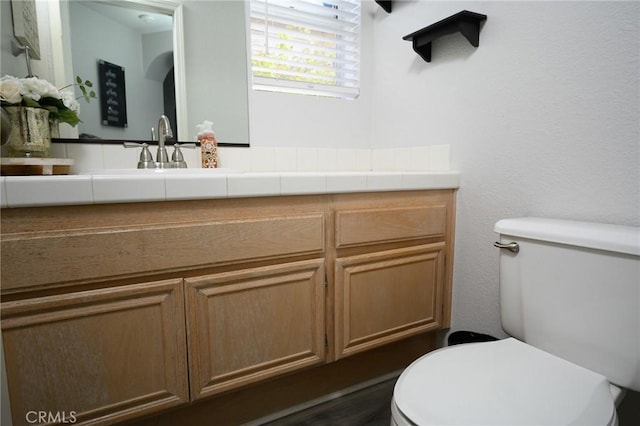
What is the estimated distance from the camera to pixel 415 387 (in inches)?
30.6

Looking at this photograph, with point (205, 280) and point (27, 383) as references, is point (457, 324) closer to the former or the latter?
point (205, 280)

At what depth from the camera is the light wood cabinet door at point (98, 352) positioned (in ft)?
2.68

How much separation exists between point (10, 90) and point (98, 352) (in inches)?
30.6

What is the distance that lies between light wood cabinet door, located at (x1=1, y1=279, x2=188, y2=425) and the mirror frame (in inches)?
27.3

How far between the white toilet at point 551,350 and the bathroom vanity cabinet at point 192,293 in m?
0.39

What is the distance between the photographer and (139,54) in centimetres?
134

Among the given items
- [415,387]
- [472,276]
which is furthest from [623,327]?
[472,276]

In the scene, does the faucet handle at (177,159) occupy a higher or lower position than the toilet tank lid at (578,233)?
higher

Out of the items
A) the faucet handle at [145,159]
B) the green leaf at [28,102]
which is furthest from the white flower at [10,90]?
the faucet handle at [145,159]

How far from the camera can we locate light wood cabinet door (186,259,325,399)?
3.28ft

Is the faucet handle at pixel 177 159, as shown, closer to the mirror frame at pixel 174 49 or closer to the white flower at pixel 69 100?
the mirror frame at pixel 174 49

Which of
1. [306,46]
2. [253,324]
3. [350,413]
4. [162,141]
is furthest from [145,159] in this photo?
[350,413]

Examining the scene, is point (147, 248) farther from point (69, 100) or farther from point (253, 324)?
point (69, 100)

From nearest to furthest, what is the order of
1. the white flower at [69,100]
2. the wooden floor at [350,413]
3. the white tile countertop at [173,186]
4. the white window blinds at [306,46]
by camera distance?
1. the white tile countertop at [173,186]
2. the white flower at [69,100]
3. the wooden floor at [350,413]
4. the white window blinds at [306,46]
